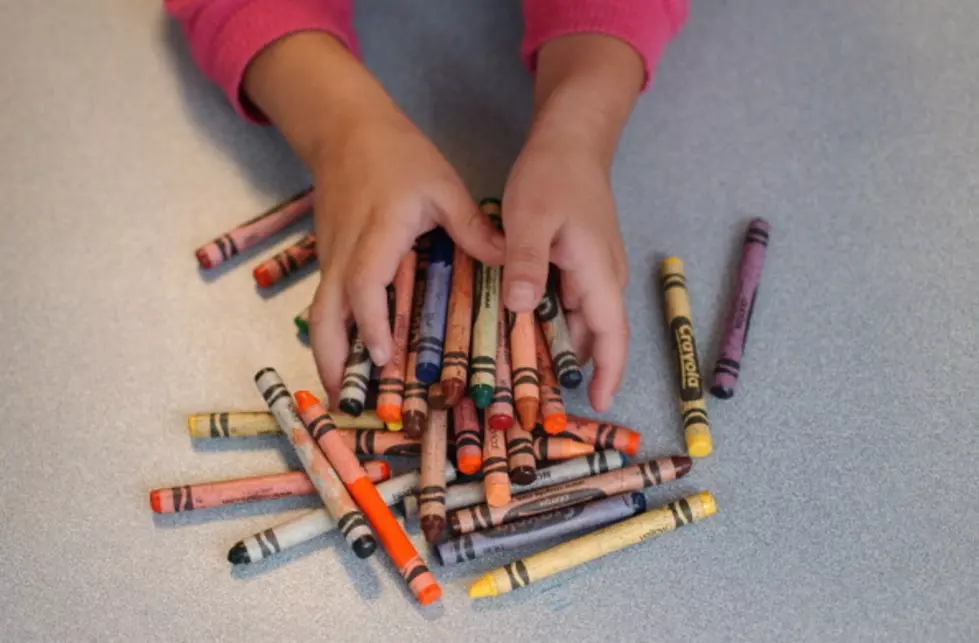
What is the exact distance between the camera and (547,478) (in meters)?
0.73

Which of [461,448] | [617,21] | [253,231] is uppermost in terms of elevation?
[617,21]

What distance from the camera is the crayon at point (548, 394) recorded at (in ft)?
2.35

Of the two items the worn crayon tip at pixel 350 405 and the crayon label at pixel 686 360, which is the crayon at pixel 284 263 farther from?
the crayon label at pixel 686 360

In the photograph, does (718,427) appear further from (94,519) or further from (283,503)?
(94,519)

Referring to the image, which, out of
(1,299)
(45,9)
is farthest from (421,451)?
(45,9)

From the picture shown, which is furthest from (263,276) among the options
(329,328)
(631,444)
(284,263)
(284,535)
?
(631,444)

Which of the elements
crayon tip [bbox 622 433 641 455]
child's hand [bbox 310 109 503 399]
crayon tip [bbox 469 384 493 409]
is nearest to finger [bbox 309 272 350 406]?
child's hand [bbox 310 109 503 399]

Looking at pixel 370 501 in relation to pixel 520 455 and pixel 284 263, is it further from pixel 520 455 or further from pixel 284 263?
pixel 284 263

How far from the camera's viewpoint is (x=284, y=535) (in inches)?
27.5

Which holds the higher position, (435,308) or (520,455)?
(435,308)

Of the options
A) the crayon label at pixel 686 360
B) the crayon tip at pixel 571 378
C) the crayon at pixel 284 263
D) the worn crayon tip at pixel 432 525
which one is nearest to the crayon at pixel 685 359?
the crayon label at pixel 686 360

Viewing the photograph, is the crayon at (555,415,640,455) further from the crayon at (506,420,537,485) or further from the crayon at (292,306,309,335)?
the crayon at (292,306,309,335)

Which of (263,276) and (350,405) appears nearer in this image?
(350,405)

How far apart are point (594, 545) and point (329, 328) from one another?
0.25m
